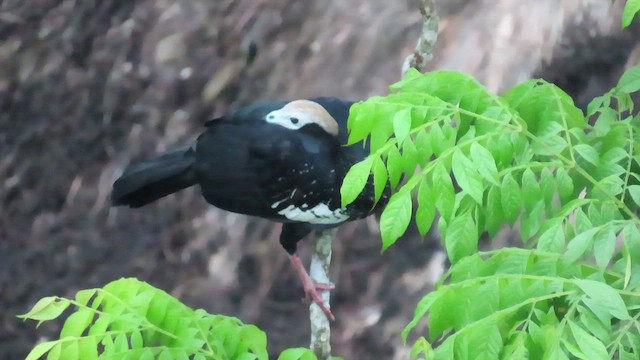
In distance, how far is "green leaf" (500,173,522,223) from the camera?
2.07 ft

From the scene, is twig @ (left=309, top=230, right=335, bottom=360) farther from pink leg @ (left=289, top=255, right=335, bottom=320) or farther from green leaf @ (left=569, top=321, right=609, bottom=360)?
green leaf @ (left=569, top=321, right=609, bottom=360)

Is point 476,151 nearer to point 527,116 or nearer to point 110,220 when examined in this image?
point 527,116

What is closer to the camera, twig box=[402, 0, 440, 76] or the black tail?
twig box=[402, 0, 440, 76]

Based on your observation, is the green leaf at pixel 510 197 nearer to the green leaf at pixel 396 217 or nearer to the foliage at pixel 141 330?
the green leaf at pixel 396 217

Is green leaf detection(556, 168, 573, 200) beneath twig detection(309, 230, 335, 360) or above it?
above

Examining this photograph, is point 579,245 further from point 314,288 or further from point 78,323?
point 314,288

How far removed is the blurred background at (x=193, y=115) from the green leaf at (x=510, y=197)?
3.44 feet

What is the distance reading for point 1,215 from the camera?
1955 mm

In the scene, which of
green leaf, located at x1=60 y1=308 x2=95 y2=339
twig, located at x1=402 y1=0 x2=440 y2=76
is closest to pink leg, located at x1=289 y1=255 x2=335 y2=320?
twig, located at x1=402 y1=0 x2=440 y2=76

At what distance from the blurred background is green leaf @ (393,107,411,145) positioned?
3.67 feet

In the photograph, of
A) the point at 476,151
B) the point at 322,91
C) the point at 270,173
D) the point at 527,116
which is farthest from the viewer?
the point at 322,91

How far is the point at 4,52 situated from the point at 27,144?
30 centimetres

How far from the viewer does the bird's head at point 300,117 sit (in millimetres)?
1235

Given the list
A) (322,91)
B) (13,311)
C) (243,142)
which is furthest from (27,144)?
(243,142)
